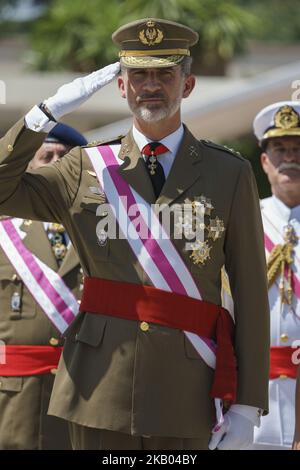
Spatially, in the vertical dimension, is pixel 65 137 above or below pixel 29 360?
above

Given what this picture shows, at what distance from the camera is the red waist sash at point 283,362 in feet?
20.1

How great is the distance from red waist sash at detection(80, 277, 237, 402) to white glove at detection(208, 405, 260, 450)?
0.21 feet

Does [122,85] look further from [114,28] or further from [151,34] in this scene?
[114,28]

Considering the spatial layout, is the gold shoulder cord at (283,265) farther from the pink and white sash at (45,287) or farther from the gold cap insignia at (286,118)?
the pink and white sash at (45,287)

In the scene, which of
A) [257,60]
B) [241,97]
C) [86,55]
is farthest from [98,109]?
[257,60]

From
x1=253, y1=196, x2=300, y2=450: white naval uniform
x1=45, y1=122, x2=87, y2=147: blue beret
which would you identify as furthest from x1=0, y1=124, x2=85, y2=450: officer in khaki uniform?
x1=253, y1=196, x2=300, y2=450: white naval uniform

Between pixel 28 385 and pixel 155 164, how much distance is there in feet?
4.97

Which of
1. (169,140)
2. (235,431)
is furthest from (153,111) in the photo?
(235,431)

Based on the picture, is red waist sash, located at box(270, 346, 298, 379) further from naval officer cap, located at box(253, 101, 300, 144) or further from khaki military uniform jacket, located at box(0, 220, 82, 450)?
naval officer cap, located at box(253, 101, 300, 144)

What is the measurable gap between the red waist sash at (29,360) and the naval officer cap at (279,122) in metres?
1.51

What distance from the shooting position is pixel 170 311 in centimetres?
475

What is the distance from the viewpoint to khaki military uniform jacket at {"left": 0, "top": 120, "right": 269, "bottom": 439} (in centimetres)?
471

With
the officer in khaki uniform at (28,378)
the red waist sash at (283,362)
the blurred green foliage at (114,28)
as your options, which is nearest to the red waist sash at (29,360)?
the officer in khaki uniform at (28,378)

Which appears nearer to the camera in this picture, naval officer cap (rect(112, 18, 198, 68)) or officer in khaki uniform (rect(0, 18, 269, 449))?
officer in khaki uniform (rect(0, 18, 269, 449))
